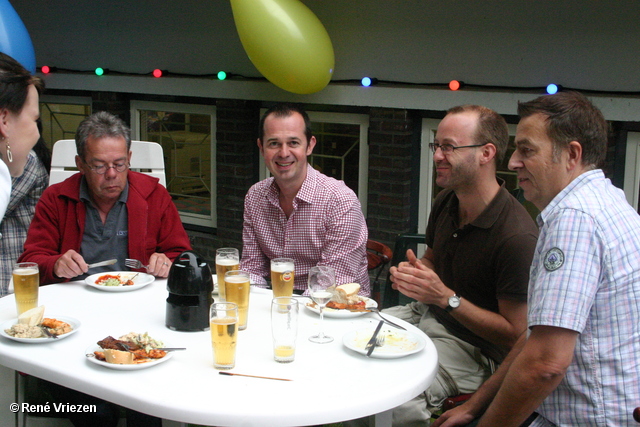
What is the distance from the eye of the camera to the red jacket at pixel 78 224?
113 inches

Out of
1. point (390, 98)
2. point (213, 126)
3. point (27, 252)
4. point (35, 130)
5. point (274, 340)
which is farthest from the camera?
point (213, 126)

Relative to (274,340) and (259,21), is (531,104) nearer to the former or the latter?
(274,340)

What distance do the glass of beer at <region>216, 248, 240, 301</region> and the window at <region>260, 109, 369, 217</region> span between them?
2522 millimetres

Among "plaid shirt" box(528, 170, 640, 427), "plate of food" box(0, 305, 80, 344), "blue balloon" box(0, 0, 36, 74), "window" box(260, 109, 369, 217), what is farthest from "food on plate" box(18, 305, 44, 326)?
"window" box(260, 109, 369, 217)

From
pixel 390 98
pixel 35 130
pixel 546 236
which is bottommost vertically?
pixel 546 236

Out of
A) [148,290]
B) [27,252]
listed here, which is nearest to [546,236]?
[148,290]

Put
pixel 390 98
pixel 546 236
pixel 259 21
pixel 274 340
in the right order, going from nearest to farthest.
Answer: pixel 546 236
pixel 274 340
pixel 259 21
pixel 390 98

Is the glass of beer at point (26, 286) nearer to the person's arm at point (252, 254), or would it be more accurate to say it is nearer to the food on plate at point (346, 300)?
the food on plate at point (346, 300)

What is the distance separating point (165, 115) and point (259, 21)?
7.44 ft

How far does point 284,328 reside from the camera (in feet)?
5.93

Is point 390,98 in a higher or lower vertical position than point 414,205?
higher

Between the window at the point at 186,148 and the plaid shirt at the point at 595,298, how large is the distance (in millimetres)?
4123

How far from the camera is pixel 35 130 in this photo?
7.13 feet

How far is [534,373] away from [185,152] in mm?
Answer: 4495
